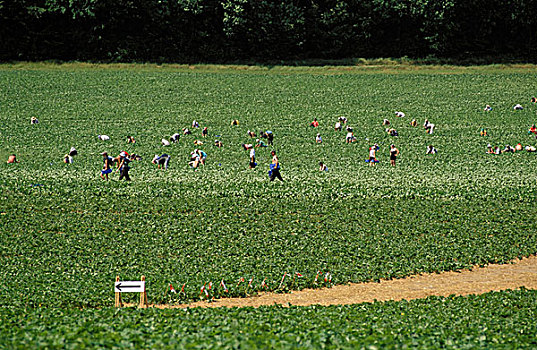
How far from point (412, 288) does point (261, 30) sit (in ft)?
180

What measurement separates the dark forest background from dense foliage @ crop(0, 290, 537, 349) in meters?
56.8

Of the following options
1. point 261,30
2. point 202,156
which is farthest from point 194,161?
point 261,30

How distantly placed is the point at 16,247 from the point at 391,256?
14279mm

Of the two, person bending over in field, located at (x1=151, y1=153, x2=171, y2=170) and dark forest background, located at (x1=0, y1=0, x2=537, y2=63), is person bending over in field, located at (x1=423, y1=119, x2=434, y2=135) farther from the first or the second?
dark forest background, located at (x1=0, y1=0, x2=537, y2=63)

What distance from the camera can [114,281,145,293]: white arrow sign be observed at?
1584cm

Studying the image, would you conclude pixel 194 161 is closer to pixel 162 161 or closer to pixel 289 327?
pixel 162 161

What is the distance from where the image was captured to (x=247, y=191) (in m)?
31.2

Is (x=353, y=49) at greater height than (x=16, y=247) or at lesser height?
greater

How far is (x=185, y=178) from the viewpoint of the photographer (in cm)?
3416

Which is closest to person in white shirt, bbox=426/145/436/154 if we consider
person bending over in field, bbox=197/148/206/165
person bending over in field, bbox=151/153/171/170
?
person bending over in field, bbox=197/148/206/165

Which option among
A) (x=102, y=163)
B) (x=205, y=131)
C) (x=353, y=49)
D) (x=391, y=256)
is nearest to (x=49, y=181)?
(x=102, y=163)

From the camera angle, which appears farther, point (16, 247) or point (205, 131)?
point (205, 131)

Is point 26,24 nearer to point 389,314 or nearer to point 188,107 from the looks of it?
point 188,107

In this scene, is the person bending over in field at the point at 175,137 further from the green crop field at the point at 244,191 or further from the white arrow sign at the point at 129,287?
the white arrow sign at the point at 129,287
